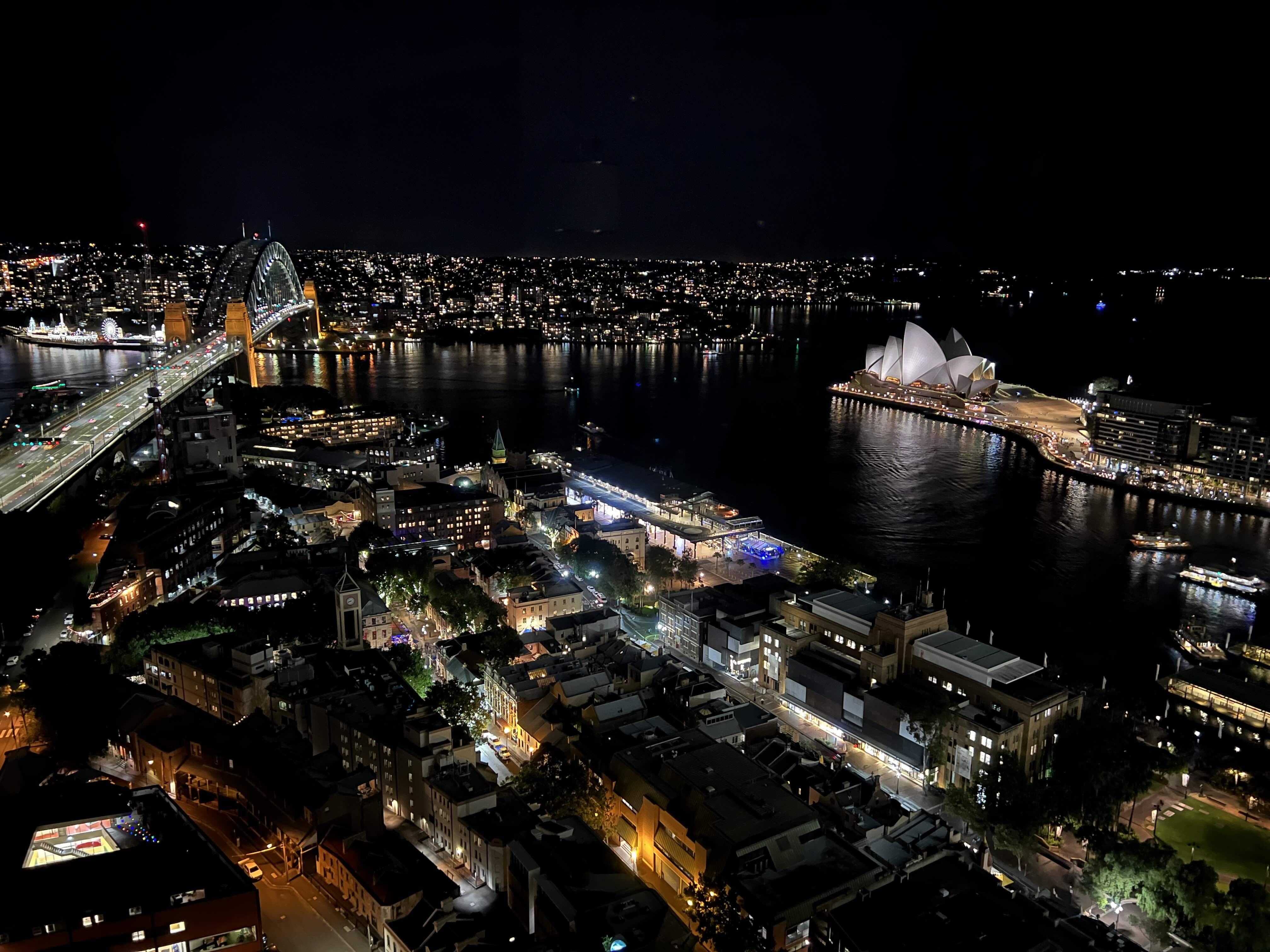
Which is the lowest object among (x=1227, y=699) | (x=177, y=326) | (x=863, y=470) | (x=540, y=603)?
(x=863, y=470)

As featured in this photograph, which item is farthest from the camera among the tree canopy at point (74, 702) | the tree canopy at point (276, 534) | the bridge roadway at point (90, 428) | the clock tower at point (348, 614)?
the bridge roadway at point (90, 428)

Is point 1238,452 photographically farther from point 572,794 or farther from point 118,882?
point 118,882

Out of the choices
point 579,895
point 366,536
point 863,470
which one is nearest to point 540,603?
point 366,536

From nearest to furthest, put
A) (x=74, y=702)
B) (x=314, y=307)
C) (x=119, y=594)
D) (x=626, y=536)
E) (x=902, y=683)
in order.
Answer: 1. (x=74, y=702)
2. (x=902, y=683)
3. (x=119, y=594)
4. (x=626, y=536)
5. (x=314, y=307)

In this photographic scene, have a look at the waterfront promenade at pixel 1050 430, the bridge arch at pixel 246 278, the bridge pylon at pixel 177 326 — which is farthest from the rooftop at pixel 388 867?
the bridge pylon at pixel 177 326

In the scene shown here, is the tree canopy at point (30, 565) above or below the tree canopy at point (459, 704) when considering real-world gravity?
above

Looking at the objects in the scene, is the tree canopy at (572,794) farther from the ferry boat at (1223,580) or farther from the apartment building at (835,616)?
the ferry boat at (1223,580)

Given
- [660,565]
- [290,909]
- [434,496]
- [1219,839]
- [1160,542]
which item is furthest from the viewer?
[1160,542]
